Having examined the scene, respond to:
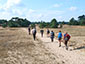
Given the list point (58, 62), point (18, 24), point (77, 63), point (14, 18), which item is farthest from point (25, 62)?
point (14, 18)

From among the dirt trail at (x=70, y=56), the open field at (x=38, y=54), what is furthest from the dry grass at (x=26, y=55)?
the dirt trail at (x=70, y=56)

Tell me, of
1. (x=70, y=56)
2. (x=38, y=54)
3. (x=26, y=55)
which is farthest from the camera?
(x=38, y=54)

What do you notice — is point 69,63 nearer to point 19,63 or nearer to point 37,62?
point 37,62

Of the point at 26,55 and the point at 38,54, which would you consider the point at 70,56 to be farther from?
the point at 26,55

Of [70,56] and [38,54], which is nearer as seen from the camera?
[70,56]

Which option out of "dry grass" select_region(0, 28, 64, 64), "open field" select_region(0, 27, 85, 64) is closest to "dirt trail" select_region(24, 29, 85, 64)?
"open field" select_region(0, 27, 85, 64)

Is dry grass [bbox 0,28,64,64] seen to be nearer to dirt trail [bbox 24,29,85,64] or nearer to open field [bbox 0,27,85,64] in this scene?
open field [bbox 0,27,85,64]

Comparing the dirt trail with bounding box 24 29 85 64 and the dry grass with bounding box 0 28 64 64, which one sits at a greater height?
the dry grass with bounding box 0 28 64 64

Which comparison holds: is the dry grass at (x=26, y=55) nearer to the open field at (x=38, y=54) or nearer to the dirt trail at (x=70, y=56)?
the open field at (x=38, y=54)

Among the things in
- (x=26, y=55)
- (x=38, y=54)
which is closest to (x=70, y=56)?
(x=38, y=54)

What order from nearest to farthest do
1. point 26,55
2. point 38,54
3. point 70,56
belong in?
1. point 70,56
2. point 26,55
3. point 38,54

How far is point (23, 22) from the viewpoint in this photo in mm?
116312

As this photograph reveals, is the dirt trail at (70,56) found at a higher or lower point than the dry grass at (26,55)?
lower

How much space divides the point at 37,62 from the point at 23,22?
111483 millimetres
